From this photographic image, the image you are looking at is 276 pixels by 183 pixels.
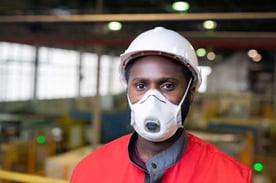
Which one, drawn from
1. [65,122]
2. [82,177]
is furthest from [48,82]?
[82,177]

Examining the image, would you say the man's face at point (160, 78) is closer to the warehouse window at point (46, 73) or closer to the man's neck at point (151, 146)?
the man's neck at point (151, 146)

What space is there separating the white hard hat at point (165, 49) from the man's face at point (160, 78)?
21mm

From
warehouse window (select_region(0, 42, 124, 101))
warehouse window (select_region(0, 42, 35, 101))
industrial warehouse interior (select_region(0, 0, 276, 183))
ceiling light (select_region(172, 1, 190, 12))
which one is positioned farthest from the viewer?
warehouse window (select_region(0, 42, 124, 101))

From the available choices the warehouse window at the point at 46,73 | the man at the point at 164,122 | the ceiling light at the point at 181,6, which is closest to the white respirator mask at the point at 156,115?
the man at the point at 164,122

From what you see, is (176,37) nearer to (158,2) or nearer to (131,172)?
(131,172)

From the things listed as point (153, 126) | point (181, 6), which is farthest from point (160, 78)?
point (181, 6)

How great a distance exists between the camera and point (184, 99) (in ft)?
3.59

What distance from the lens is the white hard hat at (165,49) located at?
1.07 meters

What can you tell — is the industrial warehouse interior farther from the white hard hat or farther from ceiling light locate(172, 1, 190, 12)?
the white hard hat

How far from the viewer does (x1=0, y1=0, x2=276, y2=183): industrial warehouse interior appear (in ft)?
9.01

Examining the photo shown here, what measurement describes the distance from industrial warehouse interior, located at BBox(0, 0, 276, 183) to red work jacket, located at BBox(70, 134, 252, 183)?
0.24m

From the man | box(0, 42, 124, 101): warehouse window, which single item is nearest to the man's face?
the man

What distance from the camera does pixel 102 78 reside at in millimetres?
7555

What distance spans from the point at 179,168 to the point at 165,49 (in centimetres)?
34
